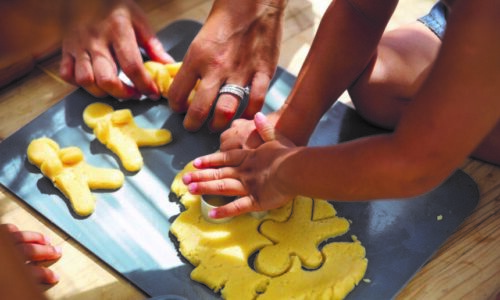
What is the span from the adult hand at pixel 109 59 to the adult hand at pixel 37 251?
1.07ft

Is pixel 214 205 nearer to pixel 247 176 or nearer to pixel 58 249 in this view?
pixel 247 176

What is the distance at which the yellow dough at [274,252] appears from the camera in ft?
3.19

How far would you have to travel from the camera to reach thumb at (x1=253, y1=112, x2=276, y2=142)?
3.48 ft

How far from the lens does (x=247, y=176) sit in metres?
1.02

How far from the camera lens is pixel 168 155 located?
3.84 ft

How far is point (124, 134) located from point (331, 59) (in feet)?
1.31

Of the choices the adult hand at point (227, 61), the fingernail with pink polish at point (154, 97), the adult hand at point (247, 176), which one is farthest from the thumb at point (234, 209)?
the fingernail with pink polish at point (154, 97)

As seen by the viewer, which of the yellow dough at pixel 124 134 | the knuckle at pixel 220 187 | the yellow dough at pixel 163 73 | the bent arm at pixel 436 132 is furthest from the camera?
the yellow dough at pixel 163 73

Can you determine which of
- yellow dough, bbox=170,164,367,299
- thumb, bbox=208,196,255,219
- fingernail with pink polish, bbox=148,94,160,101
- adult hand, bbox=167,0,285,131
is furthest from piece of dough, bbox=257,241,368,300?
fingernail with pink polish, bbox=148,94,160,101

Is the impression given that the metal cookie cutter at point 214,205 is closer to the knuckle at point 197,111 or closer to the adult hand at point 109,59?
the knuckle at point 197,111

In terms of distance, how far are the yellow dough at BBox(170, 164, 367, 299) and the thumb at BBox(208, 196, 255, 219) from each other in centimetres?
4

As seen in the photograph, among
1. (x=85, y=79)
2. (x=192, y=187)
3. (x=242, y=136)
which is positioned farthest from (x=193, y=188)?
(x=85, y=79)

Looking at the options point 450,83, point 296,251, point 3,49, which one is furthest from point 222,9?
point 3,49

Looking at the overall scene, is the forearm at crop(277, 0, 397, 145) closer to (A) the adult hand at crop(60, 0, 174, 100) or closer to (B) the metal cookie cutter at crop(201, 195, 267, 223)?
(B) the metal cookie cutter at crop(201, 195, 267, 223)
